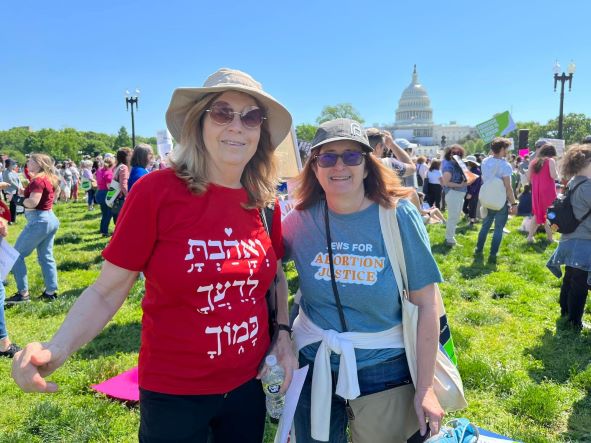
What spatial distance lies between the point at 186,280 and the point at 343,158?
90cm

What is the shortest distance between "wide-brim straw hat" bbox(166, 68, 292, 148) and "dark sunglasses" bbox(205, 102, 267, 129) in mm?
69

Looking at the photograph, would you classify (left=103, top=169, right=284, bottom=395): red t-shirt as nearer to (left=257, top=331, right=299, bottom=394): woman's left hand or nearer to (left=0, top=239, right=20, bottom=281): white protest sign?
(left=257, top=331, right=299, bottom=394): woman's left hand

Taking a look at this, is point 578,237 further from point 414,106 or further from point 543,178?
point 414,106

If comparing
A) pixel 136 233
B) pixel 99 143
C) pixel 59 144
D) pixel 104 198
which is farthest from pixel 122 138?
pixel 136 233

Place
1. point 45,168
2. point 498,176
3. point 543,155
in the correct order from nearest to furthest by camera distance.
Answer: point 45,168, point 498,176, point 543,155

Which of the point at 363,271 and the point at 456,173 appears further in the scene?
the point at 456,173

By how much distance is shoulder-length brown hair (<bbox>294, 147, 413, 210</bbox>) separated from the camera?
1.98 m

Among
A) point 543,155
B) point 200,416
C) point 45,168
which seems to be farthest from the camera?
point 543,155

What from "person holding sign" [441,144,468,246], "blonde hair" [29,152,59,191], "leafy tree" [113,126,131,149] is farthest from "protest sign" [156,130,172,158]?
"leafy tree" [113,126,131,149]

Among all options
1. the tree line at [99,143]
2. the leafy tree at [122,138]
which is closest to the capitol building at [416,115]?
the tree line at [99,143]

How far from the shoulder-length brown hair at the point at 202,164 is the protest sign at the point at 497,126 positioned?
13438 millimetres

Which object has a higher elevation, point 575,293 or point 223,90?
point 223,90

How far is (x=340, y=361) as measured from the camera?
1.89 meters

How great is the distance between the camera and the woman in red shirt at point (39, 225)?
5469 mm
